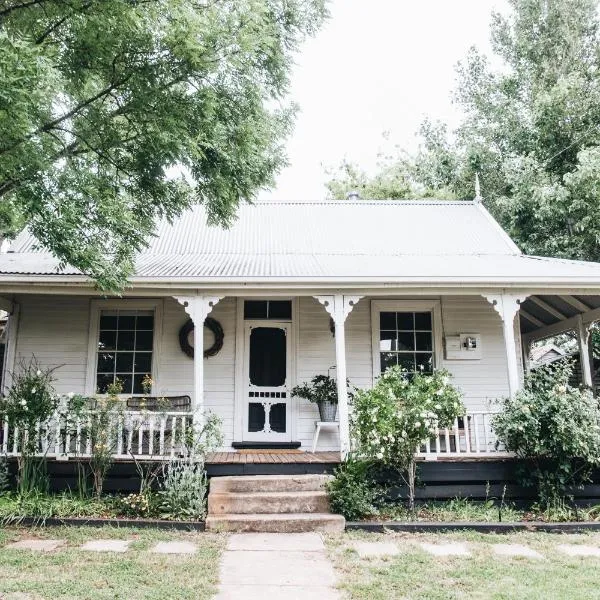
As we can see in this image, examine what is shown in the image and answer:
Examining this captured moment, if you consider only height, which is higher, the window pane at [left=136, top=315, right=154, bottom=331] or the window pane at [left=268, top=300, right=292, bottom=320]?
the window pane at [left=268, top=300, right=292, bottom=320]

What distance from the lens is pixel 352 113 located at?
117ft

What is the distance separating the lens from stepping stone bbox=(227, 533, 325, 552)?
5492mm

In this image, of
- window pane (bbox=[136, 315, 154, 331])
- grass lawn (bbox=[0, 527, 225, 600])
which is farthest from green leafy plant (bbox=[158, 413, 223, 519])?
window pane (bbox=[136, 315, 154, 331])

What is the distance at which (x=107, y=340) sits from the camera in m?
9.06

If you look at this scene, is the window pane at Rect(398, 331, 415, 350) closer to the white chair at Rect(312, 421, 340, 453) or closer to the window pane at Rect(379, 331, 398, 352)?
the window pane at Rect(379, 331, 398, 352)

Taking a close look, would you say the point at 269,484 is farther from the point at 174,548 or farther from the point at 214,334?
the point at 214,334

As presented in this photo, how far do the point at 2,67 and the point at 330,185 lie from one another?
2446cm

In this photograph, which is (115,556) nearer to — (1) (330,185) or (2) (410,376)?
(2) (410,376)

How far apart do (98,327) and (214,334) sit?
188cm

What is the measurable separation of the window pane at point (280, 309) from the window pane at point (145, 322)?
1939 mm

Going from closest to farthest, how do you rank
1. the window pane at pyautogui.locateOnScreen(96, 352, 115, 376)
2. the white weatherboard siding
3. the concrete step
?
the concrete step
the white weatherboard siding
the window pane at pyautogui.locateOnScreen(96, 352, 115, 376)

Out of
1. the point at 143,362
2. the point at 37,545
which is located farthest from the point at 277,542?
the point at 143,362

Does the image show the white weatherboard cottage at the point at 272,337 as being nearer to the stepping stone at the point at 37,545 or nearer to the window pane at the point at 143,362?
the window pane at the point at 143,362

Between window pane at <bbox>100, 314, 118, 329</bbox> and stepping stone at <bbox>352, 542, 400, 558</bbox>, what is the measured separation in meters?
5.39
